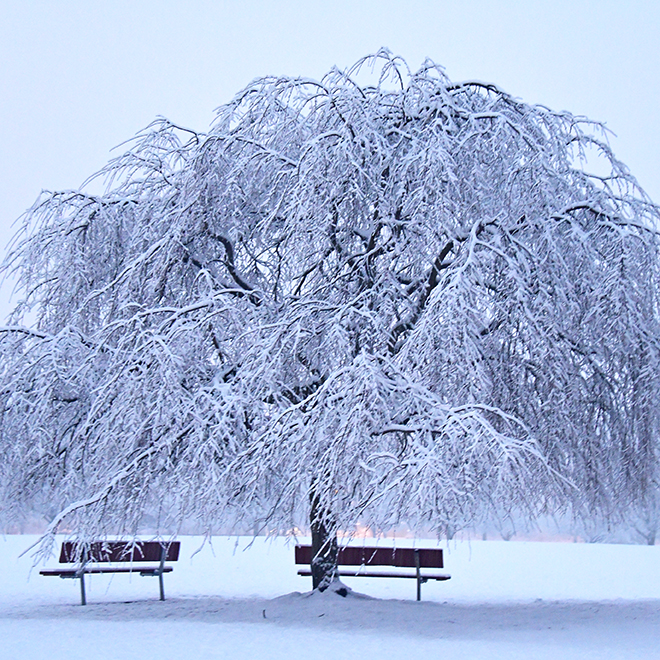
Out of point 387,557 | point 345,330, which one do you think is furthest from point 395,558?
point 345,330

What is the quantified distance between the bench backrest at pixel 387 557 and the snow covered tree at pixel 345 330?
0.77 meters

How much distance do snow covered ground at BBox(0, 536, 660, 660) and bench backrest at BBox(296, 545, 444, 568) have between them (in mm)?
440

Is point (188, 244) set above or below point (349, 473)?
above

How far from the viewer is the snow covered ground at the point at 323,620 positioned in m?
6.61

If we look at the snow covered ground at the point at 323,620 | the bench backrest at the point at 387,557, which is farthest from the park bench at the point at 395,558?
the snow covered ground at the point at 323,620

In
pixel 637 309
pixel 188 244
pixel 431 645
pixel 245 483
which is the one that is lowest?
pixel 431 645

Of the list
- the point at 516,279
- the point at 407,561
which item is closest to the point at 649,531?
the point at 407,561

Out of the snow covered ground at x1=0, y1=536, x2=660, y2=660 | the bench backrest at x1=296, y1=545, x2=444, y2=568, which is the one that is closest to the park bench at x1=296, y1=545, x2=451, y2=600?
the bench backrest at x1=296, y1=545, x2=444, y2=568

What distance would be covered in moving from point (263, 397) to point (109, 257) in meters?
3.23

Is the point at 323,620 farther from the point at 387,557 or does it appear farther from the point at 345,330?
the point at 345,330

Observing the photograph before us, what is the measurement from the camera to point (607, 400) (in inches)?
353

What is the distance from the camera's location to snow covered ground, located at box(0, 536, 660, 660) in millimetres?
6609

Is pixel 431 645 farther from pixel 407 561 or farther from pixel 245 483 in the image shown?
pixel 407 561

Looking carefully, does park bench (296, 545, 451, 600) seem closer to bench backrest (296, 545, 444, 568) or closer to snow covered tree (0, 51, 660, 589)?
bench backrest (296, 545, 444, 568)
